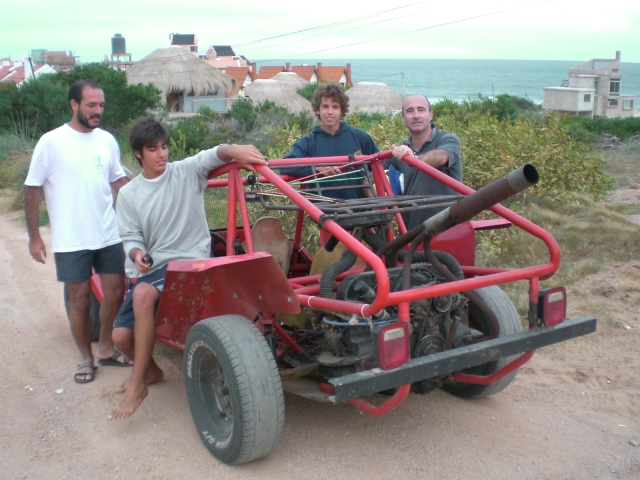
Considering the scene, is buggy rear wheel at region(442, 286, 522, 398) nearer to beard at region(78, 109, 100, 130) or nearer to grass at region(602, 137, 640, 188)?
beard at region(78, 109, 100, 130)

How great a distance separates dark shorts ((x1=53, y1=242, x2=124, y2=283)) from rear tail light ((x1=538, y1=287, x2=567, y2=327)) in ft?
9.33

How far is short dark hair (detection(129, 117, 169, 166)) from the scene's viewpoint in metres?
4.10

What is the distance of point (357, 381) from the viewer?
2998 millimetres

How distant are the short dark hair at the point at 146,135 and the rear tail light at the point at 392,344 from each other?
189 centimetres

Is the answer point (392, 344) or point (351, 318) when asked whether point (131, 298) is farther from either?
point (392, 344)

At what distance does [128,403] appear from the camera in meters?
4.00

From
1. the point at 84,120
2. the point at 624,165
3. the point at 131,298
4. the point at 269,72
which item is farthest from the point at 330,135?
the point at 269,72

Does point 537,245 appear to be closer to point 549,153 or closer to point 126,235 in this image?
point 549,153

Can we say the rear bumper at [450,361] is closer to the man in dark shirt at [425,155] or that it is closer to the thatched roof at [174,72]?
the man in dark shirt at [425,155]

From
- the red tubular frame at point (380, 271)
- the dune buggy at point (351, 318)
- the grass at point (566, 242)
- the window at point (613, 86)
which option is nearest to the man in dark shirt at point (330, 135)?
the red tubular frame at point (380, 271)

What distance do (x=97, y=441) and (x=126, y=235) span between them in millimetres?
1185

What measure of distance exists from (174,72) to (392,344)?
32.8 metres

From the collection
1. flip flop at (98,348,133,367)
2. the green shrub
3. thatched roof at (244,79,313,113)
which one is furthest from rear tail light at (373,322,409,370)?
thatched roof at (244,79,313,113)

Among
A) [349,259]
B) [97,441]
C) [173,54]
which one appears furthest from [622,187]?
[173,54]
